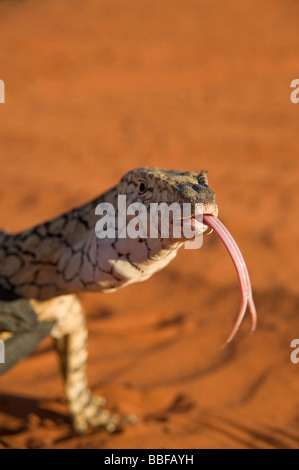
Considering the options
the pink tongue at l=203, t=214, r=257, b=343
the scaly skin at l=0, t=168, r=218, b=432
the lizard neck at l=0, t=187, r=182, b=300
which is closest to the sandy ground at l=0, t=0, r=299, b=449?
the scaly skin at l=0, t=168, r=218, b=432

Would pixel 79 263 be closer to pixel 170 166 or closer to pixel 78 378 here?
pixel 78 378

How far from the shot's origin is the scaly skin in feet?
7.86

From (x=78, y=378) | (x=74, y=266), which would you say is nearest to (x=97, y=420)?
(x=78, y=378)

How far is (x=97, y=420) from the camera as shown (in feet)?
13.0

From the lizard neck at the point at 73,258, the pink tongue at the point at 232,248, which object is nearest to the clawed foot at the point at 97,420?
the lizard neck at the point at 73,258

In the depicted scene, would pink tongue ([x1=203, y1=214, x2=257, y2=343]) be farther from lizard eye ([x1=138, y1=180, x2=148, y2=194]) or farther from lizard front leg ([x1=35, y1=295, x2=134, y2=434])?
lizard front leg ([x1=35, y1=295, x2=134, y2=434])

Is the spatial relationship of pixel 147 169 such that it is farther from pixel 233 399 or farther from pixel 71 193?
pixel 71 193

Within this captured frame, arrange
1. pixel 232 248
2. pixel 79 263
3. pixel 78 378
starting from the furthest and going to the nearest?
pixel 78 378 → pixel 79 263 → pixel 232 248

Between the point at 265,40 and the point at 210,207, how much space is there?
13.6 metres

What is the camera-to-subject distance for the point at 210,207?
2.15 metres

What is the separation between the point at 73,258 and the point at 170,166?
272 inches

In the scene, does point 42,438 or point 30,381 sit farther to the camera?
point 30,381

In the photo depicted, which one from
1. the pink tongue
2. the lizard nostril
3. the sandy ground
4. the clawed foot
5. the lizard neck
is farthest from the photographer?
the sandy ground
